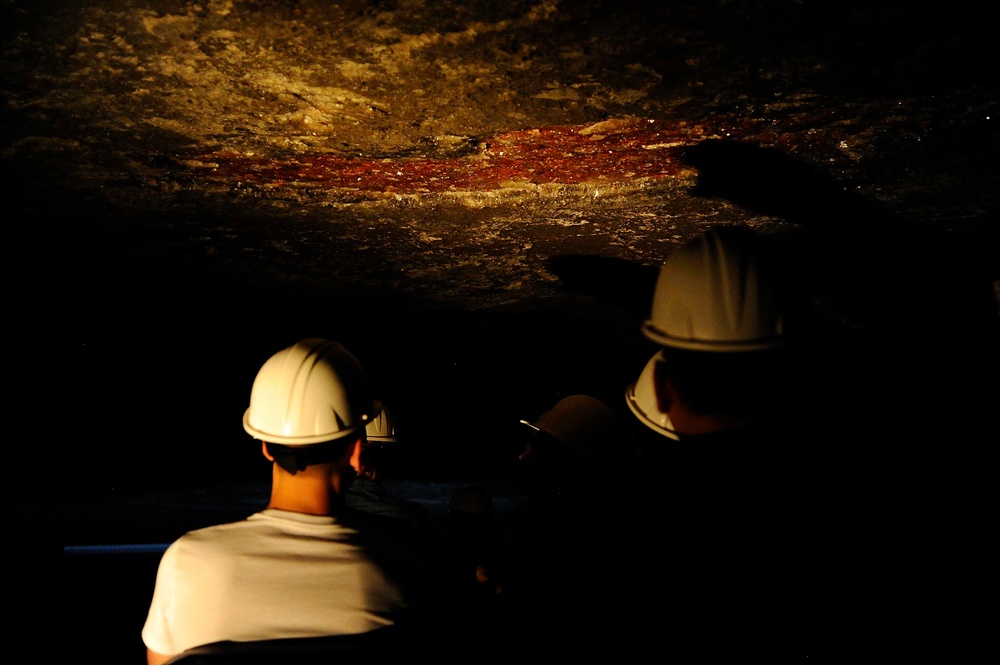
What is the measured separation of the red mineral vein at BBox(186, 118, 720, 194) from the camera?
7.06 feet

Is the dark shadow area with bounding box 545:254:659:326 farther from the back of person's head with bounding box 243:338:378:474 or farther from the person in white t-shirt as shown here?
the person in white t-shirt

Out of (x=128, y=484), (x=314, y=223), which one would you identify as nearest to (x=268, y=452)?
(x=314, y=223)

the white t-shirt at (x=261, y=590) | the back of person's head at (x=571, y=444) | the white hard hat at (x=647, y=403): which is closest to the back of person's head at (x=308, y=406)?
the white t-shirt at (x=261, y=590)

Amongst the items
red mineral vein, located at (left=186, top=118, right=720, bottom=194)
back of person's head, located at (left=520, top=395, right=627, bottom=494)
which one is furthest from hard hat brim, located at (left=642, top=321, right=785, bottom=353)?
back of person's head, located at (left=520, top=395, right=627, bottom=494)

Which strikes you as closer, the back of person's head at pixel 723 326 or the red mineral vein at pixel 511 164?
the back of person's head at pixel 723 326

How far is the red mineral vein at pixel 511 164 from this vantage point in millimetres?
2152

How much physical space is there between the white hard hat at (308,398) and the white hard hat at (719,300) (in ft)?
3.57

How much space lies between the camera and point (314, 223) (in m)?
2.84

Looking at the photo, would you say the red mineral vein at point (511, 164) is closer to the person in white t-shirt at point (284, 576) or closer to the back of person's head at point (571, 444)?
the person in white t-shirt at point (284, 576)

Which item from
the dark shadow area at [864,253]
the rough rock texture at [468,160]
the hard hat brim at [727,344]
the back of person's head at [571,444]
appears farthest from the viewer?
the back of person's head at [571,444]

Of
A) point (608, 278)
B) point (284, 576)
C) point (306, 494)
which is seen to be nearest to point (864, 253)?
point (608, 278)

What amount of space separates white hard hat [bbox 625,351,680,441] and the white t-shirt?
2.96ft

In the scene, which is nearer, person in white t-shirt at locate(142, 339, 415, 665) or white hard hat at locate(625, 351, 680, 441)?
person in white t-shirt at locate(142, 339, 415, 665)

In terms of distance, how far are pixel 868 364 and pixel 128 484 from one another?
6902 mm
